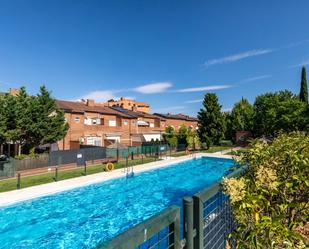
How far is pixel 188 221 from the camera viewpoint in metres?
1.91

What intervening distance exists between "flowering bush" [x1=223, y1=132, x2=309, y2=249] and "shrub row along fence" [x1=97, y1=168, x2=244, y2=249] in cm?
33

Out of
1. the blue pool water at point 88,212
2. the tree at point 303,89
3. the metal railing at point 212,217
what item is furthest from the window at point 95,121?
the tree at point 303,89

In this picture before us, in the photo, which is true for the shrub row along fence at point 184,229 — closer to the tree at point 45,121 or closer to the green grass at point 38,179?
the green grass at point 38,179

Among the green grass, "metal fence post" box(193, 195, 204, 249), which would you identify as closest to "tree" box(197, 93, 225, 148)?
the green grass

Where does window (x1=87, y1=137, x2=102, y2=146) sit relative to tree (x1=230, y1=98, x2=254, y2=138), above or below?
below

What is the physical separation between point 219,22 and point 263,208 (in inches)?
1025

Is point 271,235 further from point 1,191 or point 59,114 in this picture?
point 59,114

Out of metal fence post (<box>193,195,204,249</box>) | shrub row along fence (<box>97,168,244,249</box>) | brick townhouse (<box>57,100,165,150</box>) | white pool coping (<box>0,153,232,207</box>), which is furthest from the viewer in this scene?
brick townhouse (<box>57,100,165,150</box>)

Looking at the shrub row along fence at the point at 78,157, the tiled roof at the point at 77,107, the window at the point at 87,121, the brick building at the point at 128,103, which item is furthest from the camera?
the brick building at the point at 128,103

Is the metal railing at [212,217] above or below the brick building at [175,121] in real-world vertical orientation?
below

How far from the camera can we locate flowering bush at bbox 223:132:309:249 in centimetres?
197

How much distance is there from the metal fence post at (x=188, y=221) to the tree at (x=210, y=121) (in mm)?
44327

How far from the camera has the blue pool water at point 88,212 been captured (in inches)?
466

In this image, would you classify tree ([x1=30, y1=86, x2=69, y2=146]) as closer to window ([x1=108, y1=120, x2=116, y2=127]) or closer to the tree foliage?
the tree foliage
